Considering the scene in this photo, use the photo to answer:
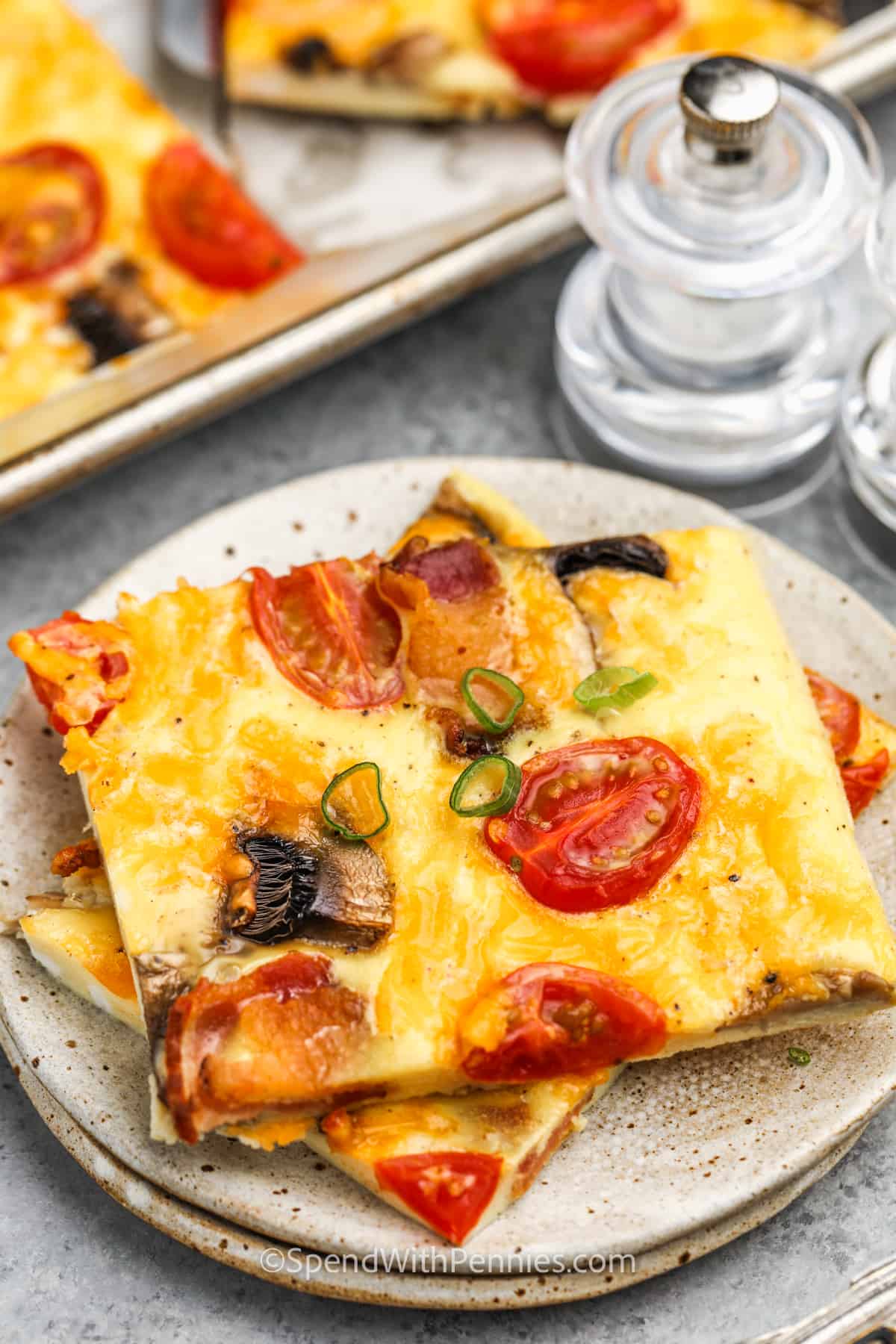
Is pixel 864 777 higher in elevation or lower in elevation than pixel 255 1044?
lower

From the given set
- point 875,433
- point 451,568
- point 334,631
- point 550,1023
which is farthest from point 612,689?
point 875,433

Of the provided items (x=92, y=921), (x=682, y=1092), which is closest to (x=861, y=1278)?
(x=682, y=1092)

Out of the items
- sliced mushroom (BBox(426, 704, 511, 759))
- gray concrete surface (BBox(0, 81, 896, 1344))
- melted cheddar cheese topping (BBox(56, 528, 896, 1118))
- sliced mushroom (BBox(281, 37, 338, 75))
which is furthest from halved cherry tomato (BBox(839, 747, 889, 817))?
sliced mushroom (BBox(281, 37, 338, 75))

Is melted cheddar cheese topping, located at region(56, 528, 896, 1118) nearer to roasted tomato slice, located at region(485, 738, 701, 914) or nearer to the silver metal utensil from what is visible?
roasted tomato slice, located at region(485, 738, 701, 914)

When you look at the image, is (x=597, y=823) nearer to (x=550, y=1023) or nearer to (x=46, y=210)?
(x=550, y=1023)

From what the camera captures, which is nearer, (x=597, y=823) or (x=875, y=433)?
(x=597, y=823)

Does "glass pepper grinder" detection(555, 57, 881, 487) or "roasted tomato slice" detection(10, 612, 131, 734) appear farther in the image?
"glass pepper grinder" detection(555, 57, 881, 487)

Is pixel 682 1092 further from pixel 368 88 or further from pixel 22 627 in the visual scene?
pixel 368 88

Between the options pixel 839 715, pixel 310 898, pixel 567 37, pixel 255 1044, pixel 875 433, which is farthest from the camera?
pixel 567 37
